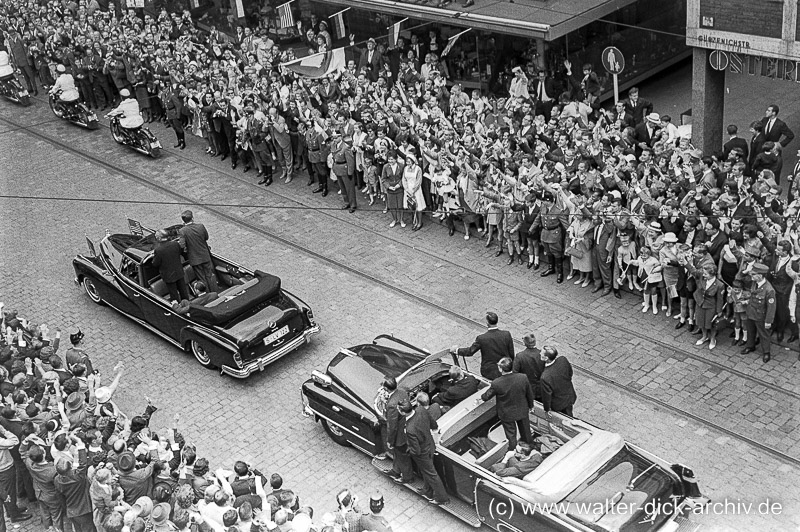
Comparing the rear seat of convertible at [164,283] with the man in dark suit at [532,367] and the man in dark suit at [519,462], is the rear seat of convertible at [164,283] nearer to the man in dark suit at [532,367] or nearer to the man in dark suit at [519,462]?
the man in dark suit at [532,367]

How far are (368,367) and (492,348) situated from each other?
1711 millimetres

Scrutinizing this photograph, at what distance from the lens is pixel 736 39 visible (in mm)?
19297

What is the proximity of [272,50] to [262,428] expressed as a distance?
15321 millimetres

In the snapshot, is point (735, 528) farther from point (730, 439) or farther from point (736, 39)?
point (736, 39)

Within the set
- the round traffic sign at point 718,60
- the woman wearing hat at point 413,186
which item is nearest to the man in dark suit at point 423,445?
the woman wearing hat at point 413,186

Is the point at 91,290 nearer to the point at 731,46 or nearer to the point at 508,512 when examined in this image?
the point at 508,512

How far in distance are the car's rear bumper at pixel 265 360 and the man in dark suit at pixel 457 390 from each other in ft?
10.9

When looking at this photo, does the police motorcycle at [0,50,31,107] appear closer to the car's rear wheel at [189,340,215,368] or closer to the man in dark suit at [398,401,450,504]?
the car's rear wheel at [189,340,215,368]

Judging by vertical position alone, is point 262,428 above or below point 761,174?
below

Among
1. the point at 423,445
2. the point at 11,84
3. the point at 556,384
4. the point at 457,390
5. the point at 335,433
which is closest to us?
the point at 423,445

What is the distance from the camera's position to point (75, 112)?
27.5m

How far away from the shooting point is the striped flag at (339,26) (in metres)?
28.4

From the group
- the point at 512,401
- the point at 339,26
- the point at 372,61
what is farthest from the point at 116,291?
the point at 339,26

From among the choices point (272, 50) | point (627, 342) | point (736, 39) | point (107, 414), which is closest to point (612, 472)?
point (627, 342)
